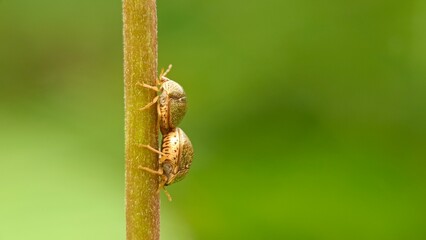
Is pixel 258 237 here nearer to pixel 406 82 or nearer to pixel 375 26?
pixel 406 82

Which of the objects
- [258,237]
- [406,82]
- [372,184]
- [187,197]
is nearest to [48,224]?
[187,197]

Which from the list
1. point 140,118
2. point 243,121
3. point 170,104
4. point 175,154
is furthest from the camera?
point 243,121

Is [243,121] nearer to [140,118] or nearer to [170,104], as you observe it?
[170,104]

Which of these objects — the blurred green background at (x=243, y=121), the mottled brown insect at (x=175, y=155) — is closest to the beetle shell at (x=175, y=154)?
the mottled brown insect at (x=175, y=155)

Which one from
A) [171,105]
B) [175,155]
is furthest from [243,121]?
[171,105]

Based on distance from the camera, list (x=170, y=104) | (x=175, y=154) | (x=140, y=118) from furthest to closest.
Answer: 1. (x=175, y=154)
2. (x=170, y=104)
3. (x=140, y=118)

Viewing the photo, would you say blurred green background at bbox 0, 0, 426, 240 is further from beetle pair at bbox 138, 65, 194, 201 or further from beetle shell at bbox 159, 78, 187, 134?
beetle shell at bbox 159, 78, 187, 134

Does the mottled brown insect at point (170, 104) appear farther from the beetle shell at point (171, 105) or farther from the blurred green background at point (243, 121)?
the blurred green background at point (243, 121)
